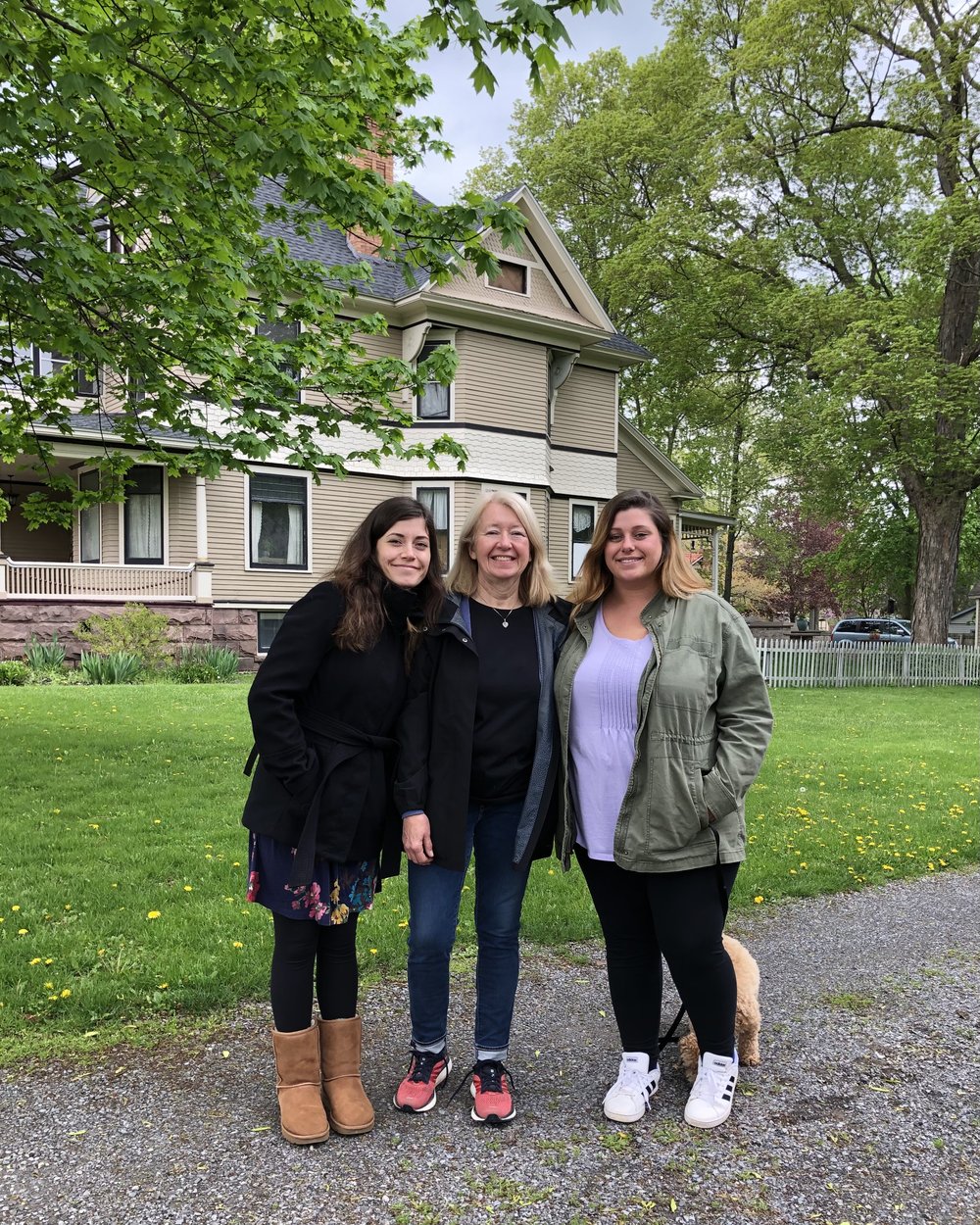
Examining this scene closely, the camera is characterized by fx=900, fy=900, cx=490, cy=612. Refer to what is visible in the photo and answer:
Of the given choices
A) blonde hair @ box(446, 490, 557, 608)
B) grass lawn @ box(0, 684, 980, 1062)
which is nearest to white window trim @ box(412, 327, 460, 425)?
grass lawn @ box(0, 684, 980, 1062)

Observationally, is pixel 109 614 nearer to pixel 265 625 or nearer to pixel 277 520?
pixel 265 625

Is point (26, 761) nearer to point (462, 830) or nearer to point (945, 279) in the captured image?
point (462, 830)

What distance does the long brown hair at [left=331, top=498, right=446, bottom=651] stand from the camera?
291cm

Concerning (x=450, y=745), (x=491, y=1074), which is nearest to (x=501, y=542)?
(x=450, y=745)

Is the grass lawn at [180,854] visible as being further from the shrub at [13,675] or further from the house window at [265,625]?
the house window at [265,625]

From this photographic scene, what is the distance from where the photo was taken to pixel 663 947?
9.96 feet

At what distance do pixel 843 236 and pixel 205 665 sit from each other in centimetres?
1866

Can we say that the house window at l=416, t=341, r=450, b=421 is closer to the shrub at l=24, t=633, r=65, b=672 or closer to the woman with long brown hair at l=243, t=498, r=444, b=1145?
the shrub at l=24, t=633, r=65, b=672

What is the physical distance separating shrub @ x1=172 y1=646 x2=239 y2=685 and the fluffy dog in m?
12.6

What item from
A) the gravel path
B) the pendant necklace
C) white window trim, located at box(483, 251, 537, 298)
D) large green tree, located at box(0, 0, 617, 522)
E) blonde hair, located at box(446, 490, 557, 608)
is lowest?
the gravel path

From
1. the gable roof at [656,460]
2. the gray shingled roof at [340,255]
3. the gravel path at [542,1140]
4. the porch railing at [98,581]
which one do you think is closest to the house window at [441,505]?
the gray shingled roof at [340,255]

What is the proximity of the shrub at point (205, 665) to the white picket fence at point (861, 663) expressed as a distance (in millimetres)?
10244

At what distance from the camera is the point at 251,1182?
8.65ft

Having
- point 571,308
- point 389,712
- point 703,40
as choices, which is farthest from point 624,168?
point 389,712
